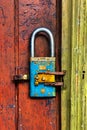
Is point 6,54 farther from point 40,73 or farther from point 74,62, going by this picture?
point 74,62

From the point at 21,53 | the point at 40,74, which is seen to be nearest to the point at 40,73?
the point at 40,74

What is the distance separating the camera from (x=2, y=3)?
1.25 metres

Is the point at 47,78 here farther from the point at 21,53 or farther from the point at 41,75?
the point at 21,53

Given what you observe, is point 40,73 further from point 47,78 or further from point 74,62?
point 74,62

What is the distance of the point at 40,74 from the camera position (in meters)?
1.22

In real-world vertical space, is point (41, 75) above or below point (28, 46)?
below

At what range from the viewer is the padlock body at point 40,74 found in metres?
1.22

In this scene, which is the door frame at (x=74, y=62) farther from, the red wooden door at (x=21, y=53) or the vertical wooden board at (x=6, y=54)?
the vertical wooden board at (x=6, y=54)

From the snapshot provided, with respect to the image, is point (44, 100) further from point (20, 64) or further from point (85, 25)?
point (85, 25)

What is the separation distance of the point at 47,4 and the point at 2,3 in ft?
0.56

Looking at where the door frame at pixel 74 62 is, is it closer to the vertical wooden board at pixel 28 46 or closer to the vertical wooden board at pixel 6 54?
the vertical wooden board at pixel 28 46

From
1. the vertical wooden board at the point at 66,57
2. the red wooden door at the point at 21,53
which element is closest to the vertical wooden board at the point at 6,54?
the red wooden door at the point at 21,53

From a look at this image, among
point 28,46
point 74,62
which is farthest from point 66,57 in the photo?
point 28,46

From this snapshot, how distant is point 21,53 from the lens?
1256mm
